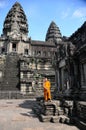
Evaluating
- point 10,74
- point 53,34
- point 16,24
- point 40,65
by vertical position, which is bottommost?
point 10,74

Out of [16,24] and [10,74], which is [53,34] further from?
[10,74]

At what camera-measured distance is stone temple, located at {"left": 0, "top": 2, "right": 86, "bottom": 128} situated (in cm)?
1212

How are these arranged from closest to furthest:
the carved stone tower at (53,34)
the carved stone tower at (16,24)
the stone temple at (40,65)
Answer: the stone temple at (40,65) → the carved stone tower at (16,24) → the carved stone tower at (53,34)

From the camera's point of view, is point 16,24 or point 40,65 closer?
point 40,65

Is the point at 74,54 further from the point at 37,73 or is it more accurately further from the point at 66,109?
the point at 37,73

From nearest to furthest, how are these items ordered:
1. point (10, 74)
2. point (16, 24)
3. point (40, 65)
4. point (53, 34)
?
point (10, 74)
point (40, 65)
point (16, 24)
point (53, 34)

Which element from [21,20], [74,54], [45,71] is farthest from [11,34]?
[74,54]

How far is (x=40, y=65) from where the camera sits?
28906 millimetres

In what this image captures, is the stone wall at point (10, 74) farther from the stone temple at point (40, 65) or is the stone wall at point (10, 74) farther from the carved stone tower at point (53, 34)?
the carved stone tower at point (53, 34)

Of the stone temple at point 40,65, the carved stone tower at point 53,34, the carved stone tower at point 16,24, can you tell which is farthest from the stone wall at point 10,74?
the carved stone tower at point 53,34

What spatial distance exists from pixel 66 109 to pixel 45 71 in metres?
19.0

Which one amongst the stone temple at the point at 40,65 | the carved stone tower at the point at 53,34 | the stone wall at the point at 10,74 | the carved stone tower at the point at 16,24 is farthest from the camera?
the carved stone tower at the point at 53,34

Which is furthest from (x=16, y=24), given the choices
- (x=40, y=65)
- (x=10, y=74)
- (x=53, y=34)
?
(x=10, y=74)

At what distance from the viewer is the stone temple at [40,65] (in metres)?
12.1
